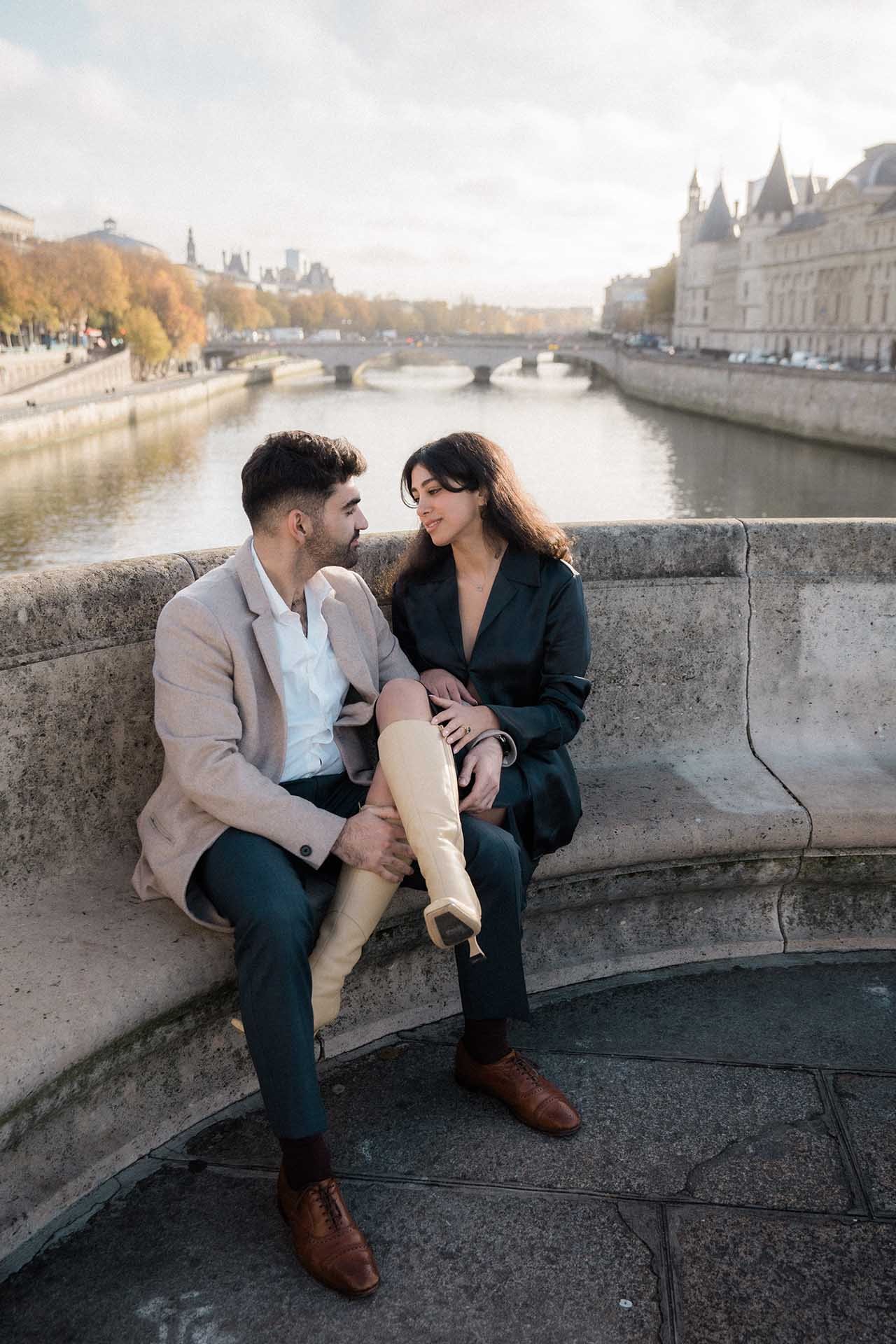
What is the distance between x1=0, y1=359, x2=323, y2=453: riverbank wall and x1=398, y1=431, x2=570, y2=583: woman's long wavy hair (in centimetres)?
2460

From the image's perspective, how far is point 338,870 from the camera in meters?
1.88

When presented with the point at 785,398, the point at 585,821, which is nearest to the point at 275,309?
the point at 785,398

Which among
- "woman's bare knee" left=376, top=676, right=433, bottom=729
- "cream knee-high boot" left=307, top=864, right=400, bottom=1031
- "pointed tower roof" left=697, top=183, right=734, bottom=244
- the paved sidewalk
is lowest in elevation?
the paved sidewalk

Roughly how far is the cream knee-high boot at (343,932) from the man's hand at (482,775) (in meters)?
0.20

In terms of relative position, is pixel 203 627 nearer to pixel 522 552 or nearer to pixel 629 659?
pixel 522 552

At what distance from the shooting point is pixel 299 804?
5.92 ft

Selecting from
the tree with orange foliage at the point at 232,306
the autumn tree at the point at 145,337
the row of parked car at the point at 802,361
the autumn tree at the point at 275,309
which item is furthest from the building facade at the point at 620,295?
the autumn tree at the point at 145,337

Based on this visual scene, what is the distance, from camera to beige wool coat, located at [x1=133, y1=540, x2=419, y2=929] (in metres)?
1.79

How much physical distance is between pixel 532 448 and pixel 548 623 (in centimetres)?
2510

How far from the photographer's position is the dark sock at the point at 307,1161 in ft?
5.12

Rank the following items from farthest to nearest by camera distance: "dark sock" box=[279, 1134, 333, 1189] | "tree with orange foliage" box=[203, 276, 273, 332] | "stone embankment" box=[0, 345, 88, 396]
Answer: "tree with orange foliage" box=[203, 276, 273, 332], "stone embankment" box=[0, 345, 88, 396], "dark sock" box=[279, 1134, 333, 1189]

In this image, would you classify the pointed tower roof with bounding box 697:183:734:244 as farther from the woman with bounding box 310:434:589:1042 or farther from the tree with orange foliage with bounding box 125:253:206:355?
the woman with bounding box 310:434:589:1042

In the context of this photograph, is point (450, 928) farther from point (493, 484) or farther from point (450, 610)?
point (493, 484)

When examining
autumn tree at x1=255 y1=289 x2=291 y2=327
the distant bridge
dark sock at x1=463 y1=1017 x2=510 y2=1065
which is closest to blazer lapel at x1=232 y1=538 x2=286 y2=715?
dark sock at x1=463 y1=1017 x2=510 y2=1065
